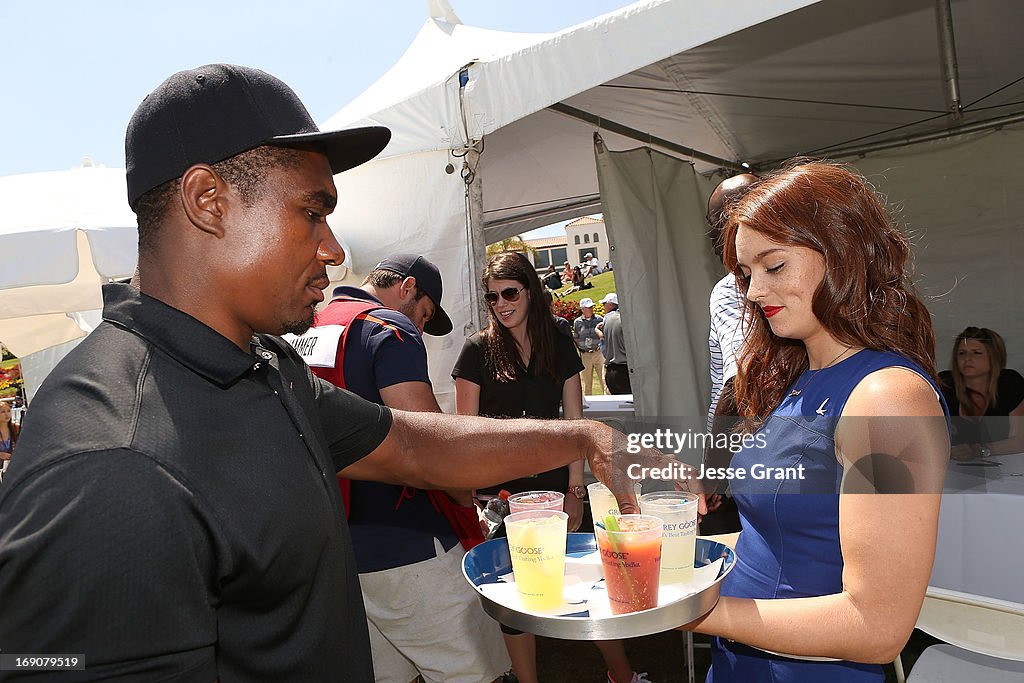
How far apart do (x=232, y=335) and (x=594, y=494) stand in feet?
2.77

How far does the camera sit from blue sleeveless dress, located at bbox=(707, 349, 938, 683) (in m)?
1.40

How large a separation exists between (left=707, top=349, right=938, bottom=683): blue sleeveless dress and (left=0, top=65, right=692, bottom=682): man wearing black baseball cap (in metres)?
0.84

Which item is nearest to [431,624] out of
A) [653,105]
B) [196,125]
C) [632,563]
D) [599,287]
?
[632,563]

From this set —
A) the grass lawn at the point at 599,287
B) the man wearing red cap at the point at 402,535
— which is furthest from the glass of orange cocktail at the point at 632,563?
the grass lawn at the point at 599,287

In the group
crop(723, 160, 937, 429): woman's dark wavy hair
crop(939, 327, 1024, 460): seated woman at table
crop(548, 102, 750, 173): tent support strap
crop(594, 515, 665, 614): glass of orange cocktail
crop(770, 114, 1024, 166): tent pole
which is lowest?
crop(939, 327, 1024, 460): seated woman at table

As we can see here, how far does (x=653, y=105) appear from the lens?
5711mm

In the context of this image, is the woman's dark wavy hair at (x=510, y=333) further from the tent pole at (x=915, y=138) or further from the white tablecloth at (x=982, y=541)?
the tent pole at (x=915, y=138)

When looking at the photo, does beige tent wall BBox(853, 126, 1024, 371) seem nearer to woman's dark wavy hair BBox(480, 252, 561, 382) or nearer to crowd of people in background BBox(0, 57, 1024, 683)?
woman's dark wavy hair BBox(480, 252, 561, 382)

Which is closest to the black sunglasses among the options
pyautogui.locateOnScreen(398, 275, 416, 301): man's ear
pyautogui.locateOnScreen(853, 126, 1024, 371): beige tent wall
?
pyautogui.locateOnScreen(398, 275, 416, 301): man's ear

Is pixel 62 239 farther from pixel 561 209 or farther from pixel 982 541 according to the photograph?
pixel 561 209

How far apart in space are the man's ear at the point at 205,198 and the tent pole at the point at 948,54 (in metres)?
4.81

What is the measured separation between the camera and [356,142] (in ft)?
4.04

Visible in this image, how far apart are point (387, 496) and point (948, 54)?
4.69 meters

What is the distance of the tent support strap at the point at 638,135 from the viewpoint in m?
5.18
